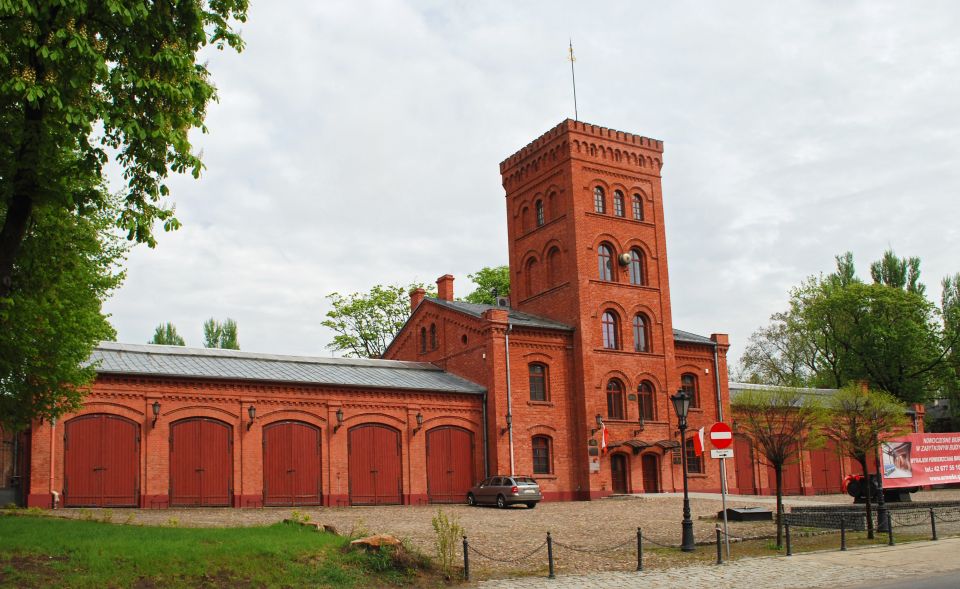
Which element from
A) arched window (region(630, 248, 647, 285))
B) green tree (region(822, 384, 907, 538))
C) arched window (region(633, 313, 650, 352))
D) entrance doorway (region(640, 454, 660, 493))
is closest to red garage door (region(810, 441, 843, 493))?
entrance doorway (region(640, 454, 660, 493))

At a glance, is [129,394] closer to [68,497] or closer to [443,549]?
[68,497]

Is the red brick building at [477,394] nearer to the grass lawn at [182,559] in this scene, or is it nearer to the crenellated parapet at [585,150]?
the crenellated parapet at [585,150]

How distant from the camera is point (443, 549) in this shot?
15.8 meters

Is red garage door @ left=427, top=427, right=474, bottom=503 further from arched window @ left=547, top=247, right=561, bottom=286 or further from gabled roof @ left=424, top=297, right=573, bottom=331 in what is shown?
arched window @ left=547, top=247, right=561, bottom=286

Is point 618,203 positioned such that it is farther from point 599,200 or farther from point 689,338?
point 689,338

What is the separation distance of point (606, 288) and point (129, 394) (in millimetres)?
20831

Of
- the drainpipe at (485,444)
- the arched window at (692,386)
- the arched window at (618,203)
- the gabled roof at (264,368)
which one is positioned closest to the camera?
the gabled roof at (264,368)

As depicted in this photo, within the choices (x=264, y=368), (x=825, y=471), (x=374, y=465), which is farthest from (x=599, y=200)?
(x=825, y=471)

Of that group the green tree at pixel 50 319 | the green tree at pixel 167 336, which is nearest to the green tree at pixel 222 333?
the green tree at pixel 167 336

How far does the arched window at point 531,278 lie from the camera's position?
41.8 meters

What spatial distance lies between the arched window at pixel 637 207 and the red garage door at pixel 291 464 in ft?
62.1

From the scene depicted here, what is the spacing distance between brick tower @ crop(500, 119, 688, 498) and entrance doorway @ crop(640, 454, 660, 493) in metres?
0.07

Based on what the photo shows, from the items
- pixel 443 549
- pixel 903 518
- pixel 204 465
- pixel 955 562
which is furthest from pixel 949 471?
pixel 204 465

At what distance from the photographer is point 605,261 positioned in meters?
40.0
